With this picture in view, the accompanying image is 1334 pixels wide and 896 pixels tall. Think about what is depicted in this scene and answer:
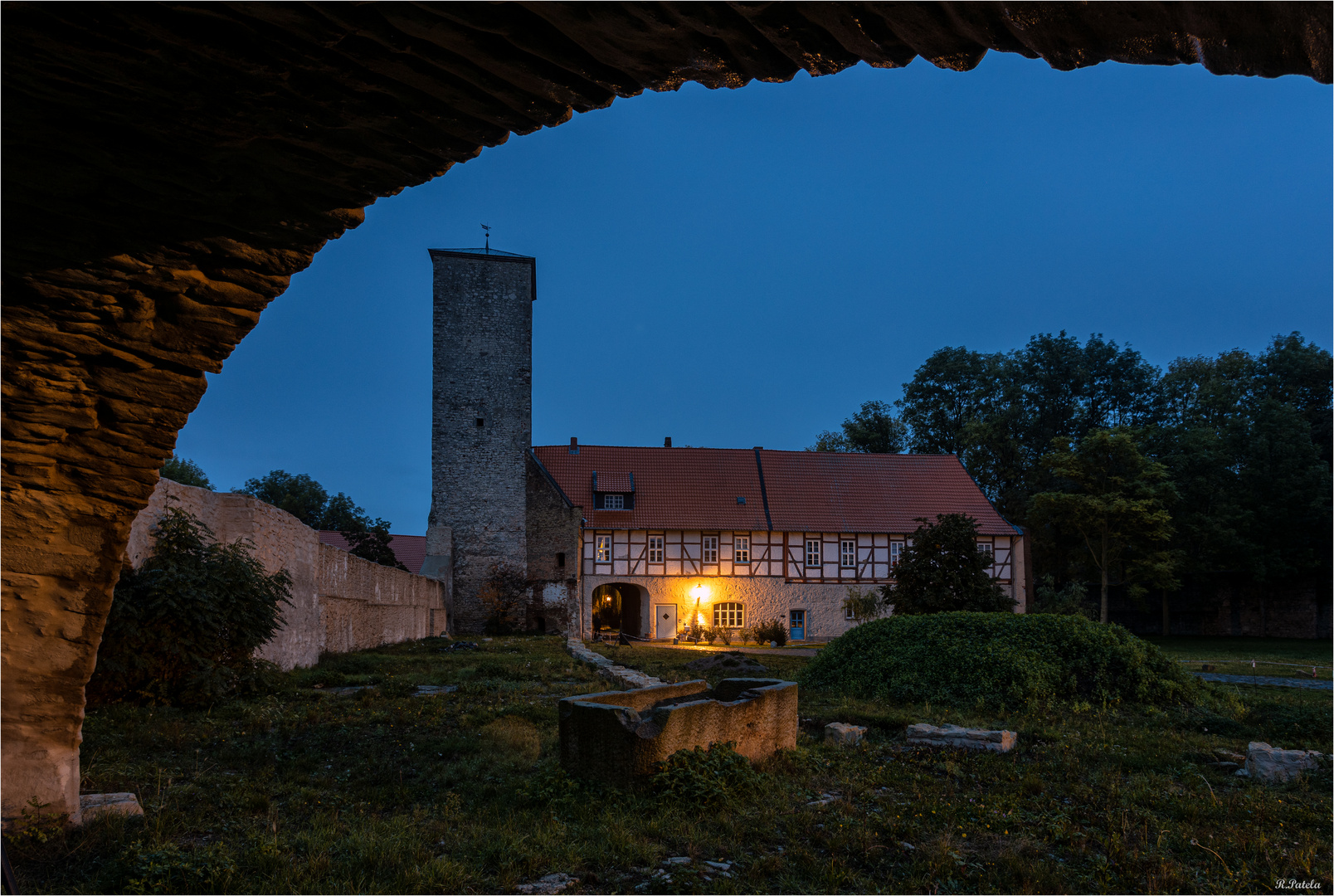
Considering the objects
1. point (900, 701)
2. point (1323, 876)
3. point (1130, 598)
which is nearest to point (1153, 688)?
point (900, 701)

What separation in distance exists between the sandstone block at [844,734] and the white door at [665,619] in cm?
2209

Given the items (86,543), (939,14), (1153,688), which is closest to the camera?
(939,14)

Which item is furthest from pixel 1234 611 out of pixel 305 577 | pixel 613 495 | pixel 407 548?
pixel 407 548

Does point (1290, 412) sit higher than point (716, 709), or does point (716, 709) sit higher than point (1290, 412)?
point (1290, 412)

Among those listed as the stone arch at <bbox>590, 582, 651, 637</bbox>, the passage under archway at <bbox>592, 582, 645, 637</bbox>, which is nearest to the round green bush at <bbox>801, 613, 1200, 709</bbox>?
the stone arch at <bbox>590, 582, 651, 637</bbox>

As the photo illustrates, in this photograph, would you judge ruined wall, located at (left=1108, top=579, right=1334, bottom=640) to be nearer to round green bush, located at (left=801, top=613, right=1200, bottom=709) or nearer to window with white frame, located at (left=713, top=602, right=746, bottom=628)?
window with white frame, located at (left=713, top=602, right=746, bottom=628)

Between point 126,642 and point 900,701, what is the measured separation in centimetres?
960

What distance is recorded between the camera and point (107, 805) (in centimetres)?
468

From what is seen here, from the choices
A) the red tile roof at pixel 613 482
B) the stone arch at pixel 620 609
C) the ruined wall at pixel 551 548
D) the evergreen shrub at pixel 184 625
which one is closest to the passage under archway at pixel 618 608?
the stone arch at pixel 620 609

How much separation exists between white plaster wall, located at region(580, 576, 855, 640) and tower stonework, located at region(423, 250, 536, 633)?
4.20 meters

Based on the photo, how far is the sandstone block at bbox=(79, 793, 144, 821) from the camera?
4555mm

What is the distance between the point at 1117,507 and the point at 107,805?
112 ft

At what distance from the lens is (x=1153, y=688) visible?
430 inches

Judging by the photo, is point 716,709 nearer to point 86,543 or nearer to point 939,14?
point 86,543
